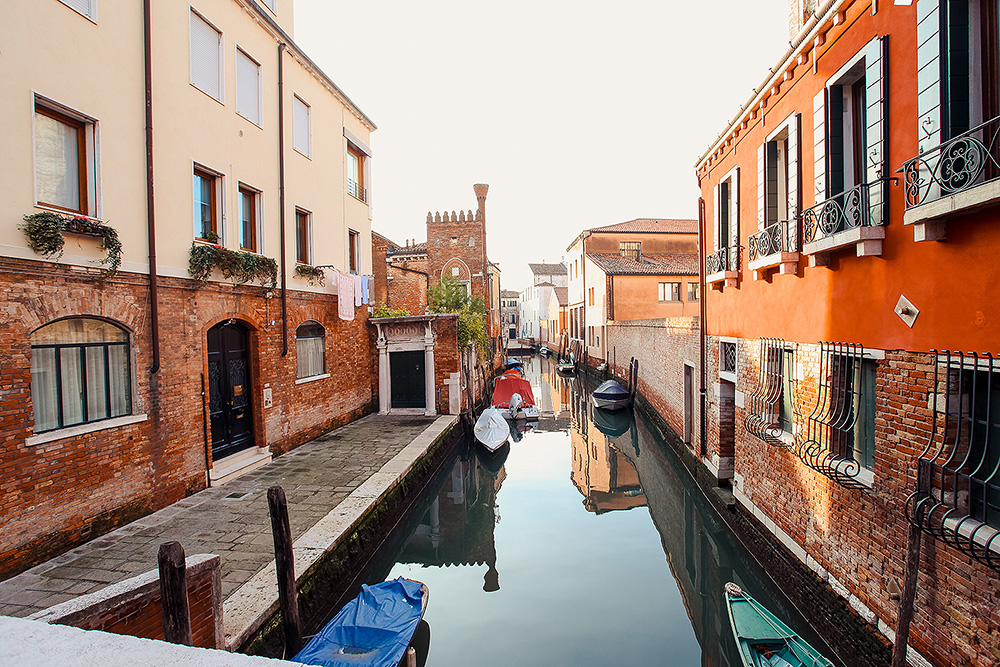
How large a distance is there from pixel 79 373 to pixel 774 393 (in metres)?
7.47

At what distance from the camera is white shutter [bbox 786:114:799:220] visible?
541cm

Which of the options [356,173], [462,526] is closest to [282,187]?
[356,173]

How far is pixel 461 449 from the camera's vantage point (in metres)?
12.7

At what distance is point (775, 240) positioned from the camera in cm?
579

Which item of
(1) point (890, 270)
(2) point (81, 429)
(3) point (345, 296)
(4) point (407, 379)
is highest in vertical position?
(3) point (345, 296)

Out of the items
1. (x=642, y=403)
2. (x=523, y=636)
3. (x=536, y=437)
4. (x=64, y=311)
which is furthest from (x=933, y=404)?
(x=642, y=403)

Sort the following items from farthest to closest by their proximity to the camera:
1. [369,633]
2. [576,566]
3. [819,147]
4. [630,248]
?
[630,248] → [576,566] → [819,147] → [369,633]

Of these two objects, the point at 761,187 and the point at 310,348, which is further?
the point at 310,348

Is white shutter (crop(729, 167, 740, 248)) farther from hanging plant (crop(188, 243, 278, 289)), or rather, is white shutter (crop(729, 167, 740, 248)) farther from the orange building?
hanging plant (crop(188, 243, 278, 289))

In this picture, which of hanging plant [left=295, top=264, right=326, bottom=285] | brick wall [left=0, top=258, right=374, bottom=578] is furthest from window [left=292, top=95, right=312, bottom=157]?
brick wall [left=0, top=258, right=374, bottom=578]

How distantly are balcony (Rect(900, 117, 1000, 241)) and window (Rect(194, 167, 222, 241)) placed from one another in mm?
7818

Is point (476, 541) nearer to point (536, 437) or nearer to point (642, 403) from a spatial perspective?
point (536, 437)

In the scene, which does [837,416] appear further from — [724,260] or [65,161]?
[65,161]

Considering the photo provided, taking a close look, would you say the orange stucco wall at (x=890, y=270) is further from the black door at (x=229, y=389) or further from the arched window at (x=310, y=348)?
the arched window at (x=310, y=348)
